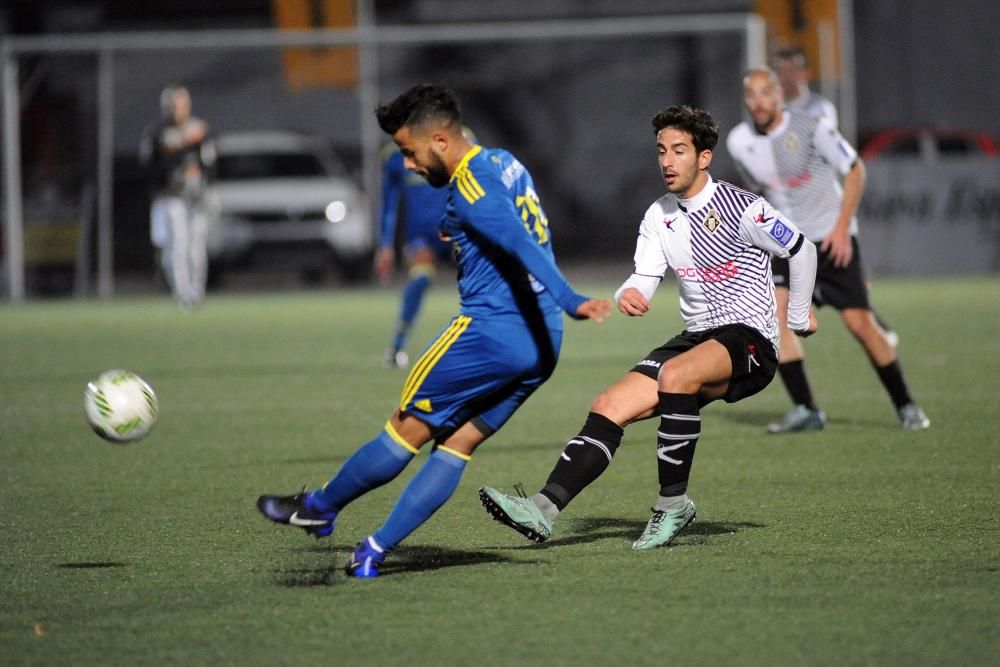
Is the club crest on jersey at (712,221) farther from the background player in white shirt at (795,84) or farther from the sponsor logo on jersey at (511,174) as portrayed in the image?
the background player in white shirt at (795,84)

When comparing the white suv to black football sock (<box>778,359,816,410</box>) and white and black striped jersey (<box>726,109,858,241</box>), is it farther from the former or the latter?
black football sock (<box>778,359,816,410</box>)

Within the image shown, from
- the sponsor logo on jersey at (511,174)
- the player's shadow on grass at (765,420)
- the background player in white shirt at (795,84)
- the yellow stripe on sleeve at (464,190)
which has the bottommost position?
the player's shadow on grass at (765,420)

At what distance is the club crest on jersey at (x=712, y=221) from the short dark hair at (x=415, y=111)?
1184 mm

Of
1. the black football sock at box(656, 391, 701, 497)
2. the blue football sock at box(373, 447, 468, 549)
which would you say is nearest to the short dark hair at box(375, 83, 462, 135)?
the blue football sock at box(373, 447, 468, 549)

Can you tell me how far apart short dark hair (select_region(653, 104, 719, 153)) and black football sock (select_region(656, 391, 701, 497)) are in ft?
3.02

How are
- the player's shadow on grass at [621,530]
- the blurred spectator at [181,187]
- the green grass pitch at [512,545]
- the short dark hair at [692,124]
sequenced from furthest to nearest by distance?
the blurred spectator at [181,187]
the player's shadow on grass at [621,530]
the short dark hair at [692,124]
the green grass pitch at [512,545]

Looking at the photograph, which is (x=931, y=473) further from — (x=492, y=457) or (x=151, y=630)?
(x=151, y=630)

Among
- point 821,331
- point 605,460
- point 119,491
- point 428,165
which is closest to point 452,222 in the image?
point 428,165

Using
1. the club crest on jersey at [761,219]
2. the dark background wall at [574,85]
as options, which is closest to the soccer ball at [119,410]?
the club crest on jersey at [761,219]

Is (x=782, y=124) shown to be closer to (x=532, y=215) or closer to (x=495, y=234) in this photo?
(x=532, y=215)

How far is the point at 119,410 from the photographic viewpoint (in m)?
6.12

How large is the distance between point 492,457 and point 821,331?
787 centimetres

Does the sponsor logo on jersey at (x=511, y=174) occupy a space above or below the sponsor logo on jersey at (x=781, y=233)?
above

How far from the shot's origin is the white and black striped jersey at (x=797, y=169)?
366 inches
